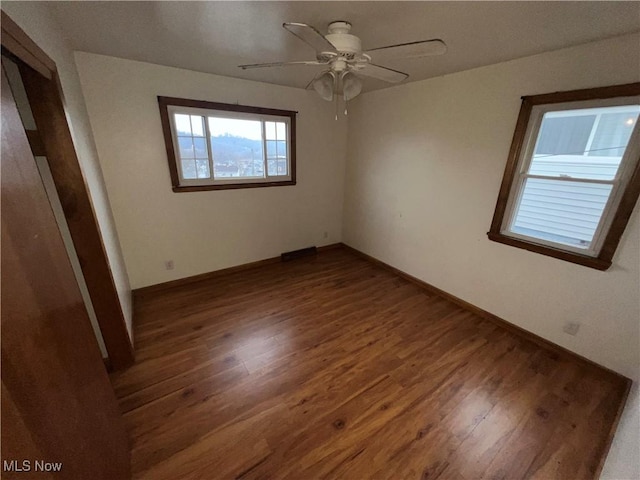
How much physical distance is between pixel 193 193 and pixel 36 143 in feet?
4.97

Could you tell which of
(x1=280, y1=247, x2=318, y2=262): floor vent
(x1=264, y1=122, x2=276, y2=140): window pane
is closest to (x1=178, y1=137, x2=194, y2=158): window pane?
(x1=264, y1=122, x2=276, y2=140): window pane

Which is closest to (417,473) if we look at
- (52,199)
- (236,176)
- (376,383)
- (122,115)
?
(376,383)

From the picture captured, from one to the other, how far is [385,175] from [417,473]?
2.92m

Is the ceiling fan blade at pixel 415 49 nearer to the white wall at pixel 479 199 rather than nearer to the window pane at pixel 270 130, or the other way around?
the white wall at pixel 479 199

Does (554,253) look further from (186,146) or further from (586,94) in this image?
(186,146)

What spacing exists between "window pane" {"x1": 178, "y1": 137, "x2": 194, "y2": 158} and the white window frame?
3.18 m

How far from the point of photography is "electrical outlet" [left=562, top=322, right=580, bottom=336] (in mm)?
2031

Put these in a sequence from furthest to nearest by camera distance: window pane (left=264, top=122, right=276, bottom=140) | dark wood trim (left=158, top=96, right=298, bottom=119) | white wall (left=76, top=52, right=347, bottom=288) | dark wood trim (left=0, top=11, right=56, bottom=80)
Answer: window pane (left=264, top=122, right=276, bottom=140) → dark wood trim (left=158, top=96, right=298, bottom=119) → white wall (left=76, top=52, right=347, bottom=288) → dark wood trim (left=0, top=11, right=56, bottom=80)

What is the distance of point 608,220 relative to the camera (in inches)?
70.7

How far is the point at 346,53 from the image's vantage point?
144 cm

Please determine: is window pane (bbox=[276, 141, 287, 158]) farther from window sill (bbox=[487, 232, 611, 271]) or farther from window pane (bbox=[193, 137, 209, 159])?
window sill (bbox=[487, 232, 611, 271])

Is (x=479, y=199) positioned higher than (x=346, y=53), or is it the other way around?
(x=346, y=53)

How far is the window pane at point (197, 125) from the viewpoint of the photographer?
2673mm

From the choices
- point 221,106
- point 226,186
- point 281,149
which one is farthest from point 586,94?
point 226,186
